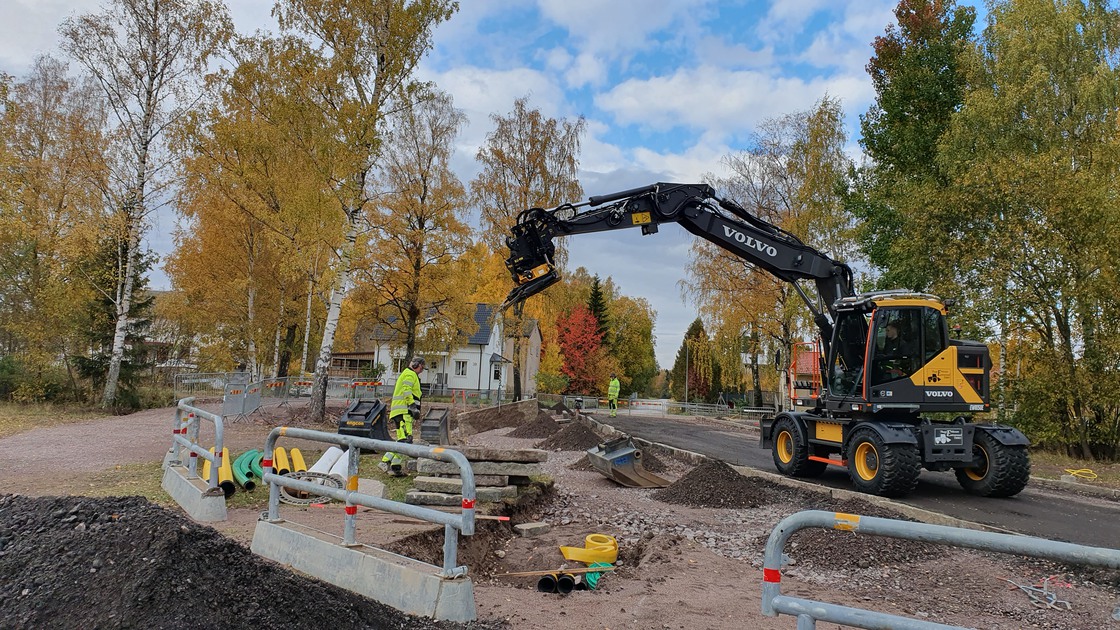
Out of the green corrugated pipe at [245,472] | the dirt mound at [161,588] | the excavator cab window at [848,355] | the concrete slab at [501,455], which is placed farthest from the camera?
the excavator cab window at [848,355]

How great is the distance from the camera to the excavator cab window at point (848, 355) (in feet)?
35.3

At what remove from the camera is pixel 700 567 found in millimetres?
6277

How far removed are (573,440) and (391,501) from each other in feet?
41.6

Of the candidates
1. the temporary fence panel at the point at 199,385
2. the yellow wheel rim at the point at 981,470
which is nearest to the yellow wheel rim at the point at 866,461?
the yellow wheel rim at the point at 981,470

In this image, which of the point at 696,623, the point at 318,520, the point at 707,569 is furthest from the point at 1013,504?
the point at 318,520

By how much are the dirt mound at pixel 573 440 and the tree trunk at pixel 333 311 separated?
19.7 ft

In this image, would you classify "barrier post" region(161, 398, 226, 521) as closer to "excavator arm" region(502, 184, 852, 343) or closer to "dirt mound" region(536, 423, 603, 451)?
"excavator arm" region(502, 184, 852, 343)

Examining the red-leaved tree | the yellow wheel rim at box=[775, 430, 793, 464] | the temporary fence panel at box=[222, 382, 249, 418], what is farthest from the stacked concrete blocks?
the red-leaved tree

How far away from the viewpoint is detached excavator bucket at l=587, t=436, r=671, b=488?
11.1 m

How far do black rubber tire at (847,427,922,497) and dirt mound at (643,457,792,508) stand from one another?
1238 mm

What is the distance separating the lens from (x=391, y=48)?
17.1 m

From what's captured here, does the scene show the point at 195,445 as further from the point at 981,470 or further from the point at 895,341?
the point at 981,470

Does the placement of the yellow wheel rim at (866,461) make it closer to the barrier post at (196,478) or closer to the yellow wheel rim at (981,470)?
the yellow wheel rim at (981,470)

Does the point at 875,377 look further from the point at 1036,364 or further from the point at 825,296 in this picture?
the point at 1036,364
